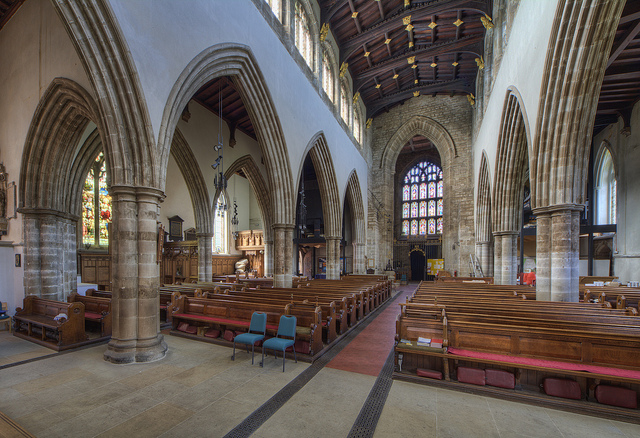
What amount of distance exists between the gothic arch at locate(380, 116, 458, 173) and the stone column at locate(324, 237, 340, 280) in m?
8.36

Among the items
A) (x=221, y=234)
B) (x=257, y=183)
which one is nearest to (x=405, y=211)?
(x=257, y=183)

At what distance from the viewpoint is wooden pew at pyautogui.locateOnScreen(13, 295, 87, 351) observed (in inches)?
233

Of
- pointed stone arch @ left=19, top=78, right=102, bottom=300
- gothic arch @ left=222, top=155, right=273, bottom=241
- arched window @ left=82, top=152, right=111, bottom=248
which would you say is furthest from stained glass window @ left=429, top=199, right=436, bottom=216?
pointed stone arch @ left=19, top=78, right=102, bottom=300

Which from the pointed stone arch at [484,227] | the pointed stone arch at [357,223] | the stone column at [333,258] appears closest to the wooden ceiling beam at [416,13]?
the pointed stone arch at [484,227]

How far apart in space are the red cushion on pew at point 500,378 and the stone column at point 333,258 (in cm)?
1218

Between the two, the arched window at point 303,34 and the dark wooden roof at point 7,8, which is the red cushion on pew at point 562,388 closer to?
the arched window at point 303,34

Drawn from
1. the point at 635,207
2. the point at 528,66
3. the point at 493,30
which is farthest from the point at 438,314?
the point at 493,30

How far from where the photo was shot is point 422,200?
2508cm

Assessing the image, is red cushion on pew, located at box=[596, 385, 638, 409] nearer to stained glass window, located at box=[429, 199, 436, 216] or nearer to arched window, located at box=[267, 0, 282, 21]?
arched window, located at box=[267, 0, 282, 21]

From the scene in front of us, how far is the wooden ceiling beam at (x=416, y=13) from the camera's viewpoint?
12688 mm

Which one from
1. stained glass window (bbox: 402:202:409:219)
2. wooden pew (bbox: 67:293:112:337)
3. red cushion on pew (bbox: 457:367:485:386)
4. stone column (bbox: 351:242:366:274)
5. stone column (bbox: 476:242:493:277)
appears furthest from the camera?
stained glass window (bbox: 402:202:409:219)

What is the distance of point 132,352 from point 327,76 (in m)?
14.2

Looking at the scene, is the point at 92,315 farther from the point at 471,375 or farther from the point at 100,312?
the point at 471,375

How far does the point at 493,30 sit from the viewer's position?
42.5ft
